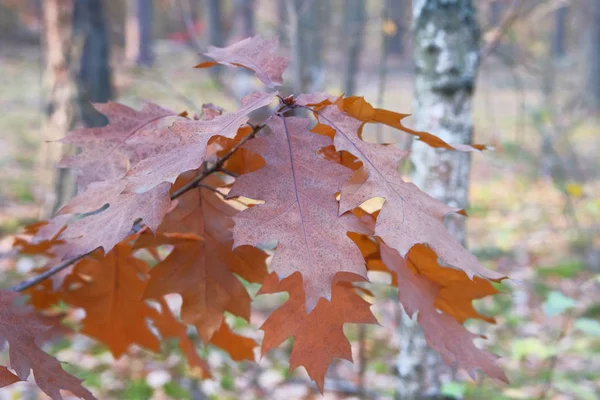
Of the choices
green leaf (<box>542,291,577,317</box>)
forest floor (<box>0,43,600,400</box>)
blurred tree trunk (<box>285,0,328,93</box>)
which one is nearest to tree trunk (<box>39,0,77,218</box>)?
forest floor (<box>0,43,600,400</box>)

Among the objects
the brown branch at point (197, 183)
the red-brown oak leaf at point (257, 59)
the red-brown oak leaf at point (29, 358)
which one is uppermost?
the red-brown oak leaf at point (257, 59)

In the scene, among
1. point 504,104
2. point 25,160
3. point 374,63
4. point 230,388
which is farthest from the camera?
point 374,63

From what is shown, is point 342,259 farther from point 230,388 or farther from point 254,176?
point 230,388

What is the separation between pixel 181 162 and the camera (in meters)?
0.62

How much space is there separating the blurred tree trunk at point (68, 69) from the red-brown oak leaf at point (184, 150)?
2935 mm

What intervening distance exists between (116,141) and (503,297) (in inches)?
136

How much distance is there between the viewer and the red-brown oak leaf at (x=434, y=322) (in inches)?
30.8

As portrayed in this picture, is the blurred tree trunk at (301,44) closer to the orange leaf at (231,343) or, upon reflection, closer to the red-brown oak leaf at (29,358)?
the orange leaf at (231,343)

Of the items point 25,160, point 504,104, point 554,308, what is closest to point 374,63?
point 504,104

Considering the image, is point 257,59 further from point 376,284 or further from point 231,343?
point 376,284

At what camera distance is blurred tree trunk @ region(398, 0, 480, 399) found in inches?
62.6

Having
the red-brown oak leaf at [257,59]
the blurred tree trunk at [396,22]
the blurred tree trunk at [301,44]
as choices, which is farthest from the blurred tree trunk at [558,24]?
the red-brown oak leaf at [257,59]

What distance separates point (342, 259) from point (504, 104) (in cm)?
1349

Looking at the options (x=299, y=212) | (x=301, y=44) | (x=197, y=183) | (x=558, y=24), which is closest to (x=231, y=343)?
(x=197, y=183)
